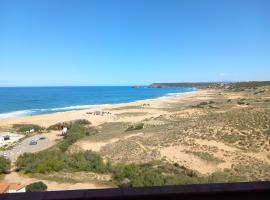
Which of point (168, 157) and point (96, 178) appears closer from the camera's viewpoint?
point (96, 178)

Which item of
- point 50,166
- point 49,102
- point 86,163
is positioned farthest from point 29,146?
point 49,102

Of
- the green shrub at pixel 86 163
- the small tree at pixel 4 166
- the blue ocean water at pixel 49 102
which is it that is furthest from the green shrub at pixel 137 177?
the blue ocean water at pixel 49 102

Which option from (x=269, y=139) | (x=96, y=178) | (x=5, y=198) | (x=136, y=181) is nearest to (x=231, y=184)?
(x=5, y=198)

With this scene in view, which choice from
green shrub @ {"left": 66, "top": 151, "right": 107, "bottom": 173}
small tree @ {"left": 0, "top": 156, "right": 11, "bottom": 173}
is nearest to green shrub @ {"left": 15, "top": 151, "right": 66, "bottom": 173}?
green shrub @ {"left": 66, "top": 151, "right": 107, "bottom": 173}

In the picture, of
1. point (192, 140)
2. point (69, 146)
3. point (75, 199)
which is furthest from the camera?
point (69, 146)

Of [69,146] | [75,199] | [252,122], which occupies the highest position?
[75,199]

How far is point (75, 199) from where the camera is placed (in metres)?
2.09

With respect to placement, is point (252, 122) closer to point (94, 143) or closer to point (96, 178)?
point (94, 143)

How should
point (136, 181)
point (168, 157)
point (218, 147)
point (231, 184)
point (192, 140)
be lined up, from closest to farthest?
point (231, 184)
point (136, 181)
point (168, 157)
point (218, 147)
point (192, 140)

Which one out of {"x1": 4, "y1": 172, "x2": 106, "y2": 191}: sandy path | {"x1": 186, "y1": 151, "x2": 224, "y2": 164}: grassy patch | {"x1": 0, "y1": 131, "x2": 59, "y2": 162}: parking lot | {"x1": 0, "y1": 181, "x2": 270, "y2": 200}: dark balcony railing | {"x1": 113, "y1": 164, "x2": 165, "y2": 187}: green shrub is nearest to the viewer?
{"x1": 0, "y1": 181, "x2": 270, "y2": 200}: dark balcony railing

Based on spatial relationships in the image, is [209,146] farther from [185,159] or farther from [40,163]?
[40,163]

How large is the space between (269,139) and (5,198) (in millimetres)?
22747

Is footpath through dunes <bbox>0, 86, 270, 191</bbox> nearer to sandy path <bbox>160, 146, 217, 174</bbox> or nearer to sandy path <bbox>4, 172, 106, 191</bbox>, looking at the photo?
sandy path <bbox>160, 146, 217, 174</bbox>

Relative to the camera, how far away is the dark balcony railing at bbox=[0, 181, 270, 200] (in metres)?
2.12
